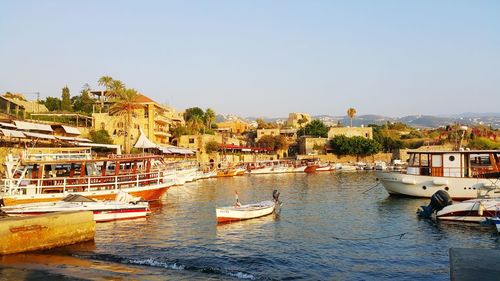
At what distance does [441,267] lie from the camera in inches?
616

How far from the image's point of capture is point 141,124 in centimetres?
7056

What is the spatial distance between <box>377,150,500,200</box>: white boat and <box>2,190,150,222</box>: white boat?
782 inches

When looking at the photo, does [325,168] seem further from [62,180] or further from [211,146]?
[62,180]

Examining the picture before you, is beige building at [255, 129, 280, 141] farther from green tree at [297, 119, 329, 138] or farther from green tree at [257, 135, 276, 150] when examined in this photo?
green tree at [297, 119, 329, 138]

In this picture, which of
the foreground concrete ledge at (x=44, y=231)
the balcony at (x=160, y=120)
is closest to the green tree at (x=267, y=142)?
the balcony at (x=160, y=120)

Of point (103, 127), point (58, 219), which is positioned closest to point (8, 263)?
point (58, 219)

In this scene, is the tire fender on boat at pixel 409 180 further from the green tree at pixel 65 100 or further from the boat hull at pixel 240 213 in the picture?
the green tree at pixel 65 100

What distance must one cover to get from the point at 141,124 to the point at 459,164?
4885 cm

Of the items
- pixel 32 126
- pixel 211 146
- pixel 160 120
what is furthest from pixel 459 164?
pixel 211 146

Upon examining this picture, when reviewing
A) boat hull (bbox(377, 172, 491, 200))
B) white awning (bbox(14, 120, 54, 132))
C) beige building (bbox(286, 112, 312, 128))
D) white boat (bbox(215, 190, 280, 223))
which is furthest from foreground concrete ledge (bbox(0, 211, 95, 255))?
beige building (bbox(286, 112, 312, 128))

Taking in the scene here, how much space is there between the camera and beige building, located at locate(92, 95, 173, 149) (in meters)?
64.1

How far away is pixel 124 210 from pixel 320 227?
33.1ft

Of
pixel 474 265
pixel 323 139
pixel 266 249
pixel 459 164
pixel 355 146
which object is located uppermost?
pixel 323 139

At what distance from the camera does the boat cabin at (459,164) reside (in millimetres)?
32312
